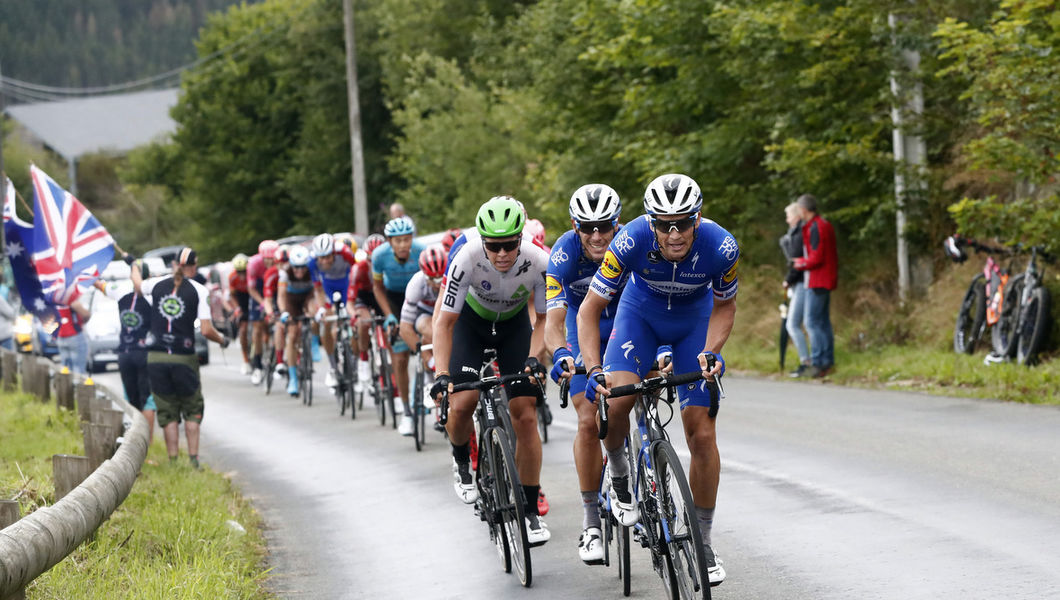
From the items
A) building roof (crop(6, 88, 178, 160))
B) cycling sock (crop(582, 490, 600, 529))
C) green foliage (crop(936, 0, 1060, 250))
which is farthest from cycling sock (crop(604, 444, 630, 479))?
building roof (crop(6, 88, 178, 160))

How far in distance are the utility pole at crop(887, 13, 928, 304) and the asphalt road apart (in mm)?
4478

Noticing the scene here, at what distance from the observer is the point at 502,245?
7.95 m

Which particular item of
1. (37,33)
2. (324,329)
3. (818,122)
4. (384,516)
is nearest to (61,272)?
(324,329)

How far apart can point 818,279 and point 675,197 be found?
11.4 meters

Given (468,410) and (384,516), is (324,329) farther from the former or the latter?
(468,410)

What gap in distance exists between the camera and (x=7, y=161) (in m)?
90.1

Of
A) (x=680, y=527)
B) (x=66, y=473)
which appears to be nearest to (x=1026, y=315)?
(x=680, y=527)

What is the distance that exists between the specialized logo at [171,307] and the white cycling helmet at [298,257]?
6538 millimetres

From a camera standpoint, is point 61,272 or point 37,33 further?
point 37,33

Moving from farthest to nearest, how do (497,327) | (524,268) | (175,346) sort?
(175,346)
(497,327)
(524,268)

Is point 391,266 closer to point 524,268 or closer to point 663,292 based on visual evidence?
point 524,268

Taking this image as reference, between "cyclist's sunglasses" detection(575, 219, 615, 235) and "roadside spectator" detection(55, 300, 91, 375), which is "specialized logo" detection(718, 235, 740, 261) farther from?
"roadside spectator" detection(55, 300, 91, 375)

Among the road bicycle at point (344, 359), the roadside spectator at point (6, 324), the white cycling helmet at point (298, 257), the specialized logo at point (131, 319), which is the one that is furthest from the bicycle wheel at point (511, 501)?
the roadside spectator at point (6, 324)

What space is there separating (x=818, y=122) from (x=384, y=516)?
11174mm
